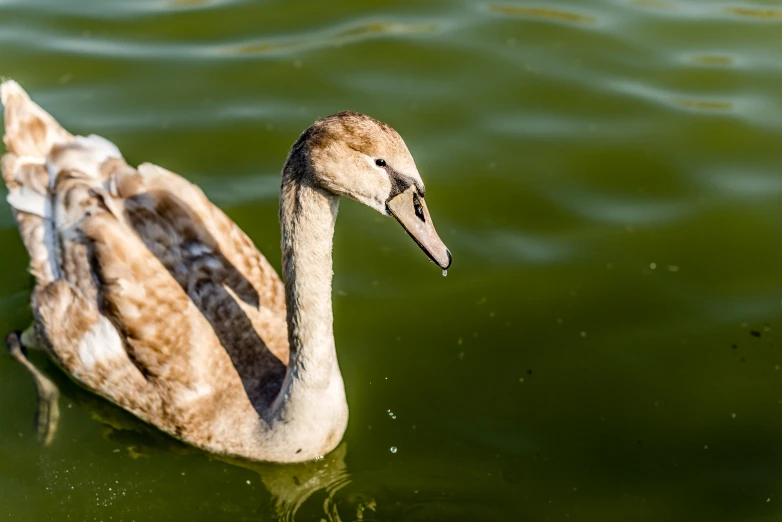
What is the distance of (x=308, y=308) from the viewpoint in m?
5.35

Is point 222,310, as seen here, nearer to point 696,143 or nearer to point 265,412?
point 265,412

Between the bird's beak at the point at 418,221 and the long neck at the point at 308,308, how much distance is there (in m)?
0.44

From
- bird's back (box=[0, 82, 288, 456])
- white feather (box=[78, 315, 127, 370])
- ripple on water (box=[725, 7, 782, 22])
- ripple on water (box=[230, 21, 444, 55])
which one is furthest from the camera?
ripple on water (box=[725, 7, 782, 22])

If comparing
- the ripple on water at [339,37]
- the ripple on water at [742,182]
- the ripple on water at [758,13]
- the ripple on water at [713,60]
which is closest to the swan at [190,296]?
the ripple on water at [339,37]

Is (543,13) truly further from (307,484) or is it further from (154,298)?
(307,484)

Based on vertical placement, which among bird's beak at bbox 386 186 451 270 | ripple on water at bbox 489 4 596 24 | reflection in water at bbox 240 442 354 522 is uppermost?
bird's beak at bbox 386 186 451 270

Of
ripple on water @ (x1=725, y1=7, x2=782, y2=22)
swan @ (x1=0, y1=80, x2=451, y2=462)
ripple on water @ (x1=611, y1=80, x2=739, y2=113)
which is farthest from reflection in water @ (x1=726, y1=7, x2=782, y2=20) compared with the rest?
swan @ (x1=0, y1=80, x2=451, y2=462)

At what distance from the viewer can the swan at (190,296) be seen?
5.11m

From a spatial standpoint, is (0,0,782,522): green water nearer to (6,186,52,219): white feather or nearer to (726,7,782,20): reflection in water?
(726,7,782,20): reflection in water

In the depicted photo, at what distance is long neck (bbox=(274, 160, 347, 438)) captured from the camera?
5023 mm

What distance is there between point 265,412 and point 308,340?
69cm

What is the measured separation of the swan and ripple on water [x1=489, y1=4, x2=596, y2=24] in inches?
194

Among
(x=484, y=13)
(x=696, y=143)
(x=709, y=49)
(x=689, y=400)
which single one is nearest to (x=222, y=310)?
(x=689, y=400)

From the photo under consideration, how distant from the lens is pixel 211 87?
9070 millimetres
